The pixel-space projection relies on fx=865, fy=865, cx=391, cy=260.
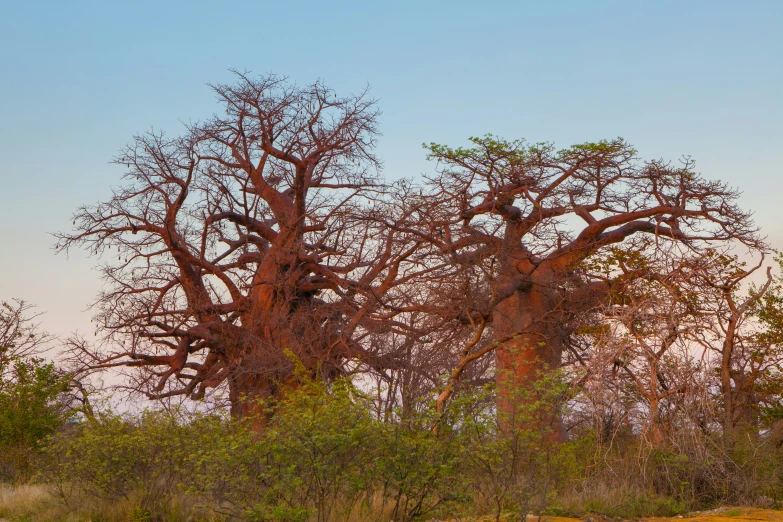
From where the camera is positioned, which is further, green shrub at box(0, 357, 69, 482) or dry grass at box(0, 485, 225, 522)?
green shrub at box(0, 357, 69, 482)

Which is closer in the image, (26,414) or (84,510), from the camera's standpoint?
(84,510)

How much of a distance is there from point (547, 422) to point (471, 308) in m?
6.27

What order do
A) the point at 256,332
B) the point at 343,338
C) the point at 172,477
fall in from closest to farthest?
the point at 172,477 < the point at 343,338 < the point at 256,332

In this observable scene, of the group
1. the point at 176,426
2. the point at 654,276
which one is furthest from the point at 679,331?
the point at 176,426

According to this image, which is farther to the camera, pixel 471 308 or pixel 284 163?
pixel 284 163

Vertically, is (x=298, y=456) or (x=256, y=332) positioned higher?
(x=256, y=332)

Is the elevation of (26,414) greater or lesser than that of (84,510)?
greater

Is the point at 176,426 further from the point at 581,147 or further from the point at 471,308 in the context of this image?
the point at 581,147

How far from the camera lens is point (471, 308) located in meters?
14.6

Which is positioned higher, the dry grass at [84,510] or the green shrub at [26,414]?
the green shrub at [26,414]

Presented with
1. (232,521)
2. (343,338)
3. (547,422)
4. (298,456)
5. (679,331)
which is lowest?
(232,521)

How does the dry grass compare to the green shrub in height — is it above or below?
below

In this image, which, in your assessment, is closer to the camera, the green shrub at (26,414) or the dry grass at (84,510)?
the dry grass at (84,510)

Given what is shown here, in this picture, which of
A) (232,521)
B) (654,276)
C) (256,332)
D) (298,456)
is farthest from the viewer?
(256,332)
